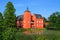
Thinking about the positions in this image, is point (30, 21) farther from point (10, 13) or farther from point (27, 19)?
point (10, 13)

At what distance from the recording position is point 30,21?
8438cm

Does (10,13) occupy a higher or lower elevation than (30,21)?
higher

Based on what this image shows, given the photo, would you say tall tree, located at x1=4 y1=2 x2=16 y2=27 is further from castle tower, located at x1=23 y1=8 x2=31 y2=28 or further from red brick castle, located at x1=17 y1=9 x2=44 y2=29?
red brick castle, located at x1=17 y1=9 x2=44 y2=29

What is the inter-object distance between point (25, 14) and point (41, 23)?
8.55 m

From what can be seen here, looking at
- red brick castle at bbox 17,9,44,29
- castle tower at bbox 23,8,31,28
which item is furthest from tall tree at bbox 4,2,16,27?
red brick castle at bbox 17,9,44,29

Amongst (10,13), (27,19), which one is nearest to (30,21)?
(27,19)

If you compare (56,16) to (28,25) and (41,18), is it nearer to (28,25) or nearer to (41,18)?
(41,18)

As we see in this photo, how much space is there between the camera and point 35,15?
285ft

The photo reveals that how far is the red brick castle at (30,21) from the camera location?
83.4m

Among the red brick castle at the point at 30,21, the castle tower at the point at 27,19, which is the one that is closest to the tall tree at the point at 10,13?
the castle tower at the point at 27,19

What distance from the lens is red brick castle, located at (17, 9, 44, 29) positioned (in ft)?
274

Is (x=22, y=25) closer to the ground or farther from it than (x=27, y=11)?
closer to the ground

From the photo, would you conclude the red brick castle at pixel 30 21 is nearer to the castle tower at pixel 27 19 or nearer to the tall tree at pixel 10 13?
the castle tower at pixel 27 19

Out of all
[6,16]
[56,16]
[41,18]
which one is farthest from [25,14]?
[6,16]
